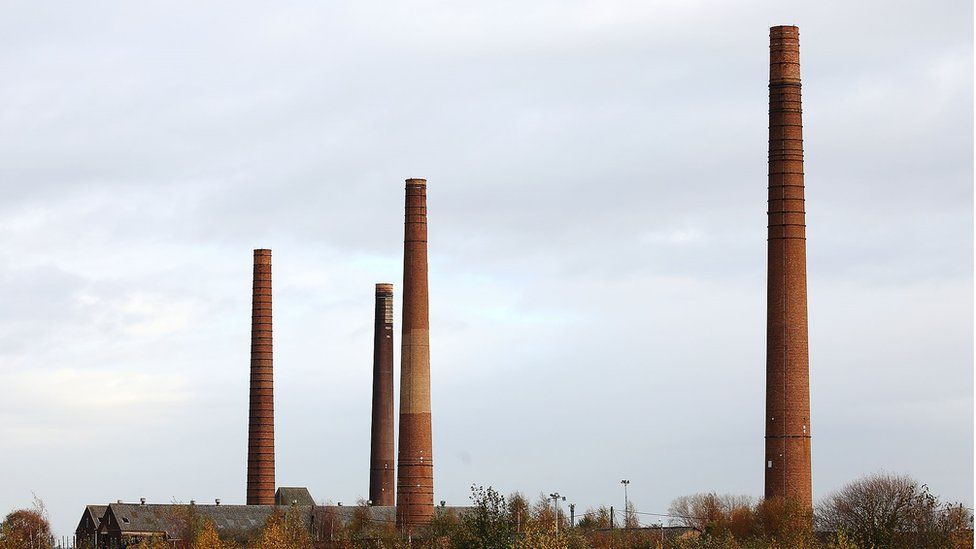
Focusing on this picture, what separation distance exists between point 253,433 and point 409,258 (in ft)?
47.0

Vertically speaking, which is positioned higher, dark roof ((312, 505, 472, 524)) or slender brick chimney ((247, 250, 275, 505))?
slender brick chimney ((247, 250, 275, 505))

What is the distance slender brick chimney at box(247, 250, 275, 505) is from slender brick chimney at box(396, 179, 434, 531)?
1100 centimetres

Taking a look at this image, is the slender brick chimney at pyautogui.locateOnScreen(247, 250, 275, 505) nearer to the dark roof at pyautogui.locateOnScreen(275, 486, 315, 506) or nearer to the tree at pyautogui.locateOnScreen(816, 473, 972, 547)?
the dark roof at pyautogui.locateOnScreen(275, 486, 315, 506)

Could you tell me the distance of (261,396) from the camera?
68.1 meters

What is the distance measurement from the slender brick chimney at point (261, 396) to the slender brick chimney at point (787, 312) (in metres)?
26.8

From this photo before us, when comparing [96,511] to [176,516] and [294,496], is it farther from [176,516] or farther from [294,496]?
[294,496]

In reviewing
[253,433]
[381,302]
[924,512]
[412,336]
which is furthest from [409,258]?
[924,512]

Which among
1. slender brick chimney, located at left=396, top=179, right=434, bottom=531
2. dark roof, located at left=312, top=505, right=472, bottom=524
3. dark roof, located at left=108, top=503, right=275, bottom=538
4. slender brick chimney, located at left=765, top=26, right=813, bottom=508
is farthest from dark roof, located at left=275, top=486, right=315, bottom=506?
slender brick chimney, located at left=765, top=26, right=813, bottom=508

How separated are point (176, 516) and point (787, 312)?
33898 millimetres

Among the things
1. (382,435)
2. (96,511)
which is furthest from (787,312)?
(96,511)

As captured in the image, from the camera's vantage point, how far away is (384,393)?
75375mm

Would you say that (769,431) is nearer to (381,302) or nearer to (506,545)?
(506,545)

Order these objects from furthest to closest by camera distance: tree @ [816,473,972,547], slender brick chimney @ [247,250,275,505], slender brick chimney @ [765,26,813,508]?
slender brick chimney @ [247,250,275,505] → slender brick chimney @ [765,26,813,508] → tree @ [816,473,972,547]

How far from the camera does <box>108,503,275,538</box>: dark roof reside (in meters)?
69.1
